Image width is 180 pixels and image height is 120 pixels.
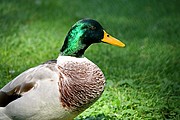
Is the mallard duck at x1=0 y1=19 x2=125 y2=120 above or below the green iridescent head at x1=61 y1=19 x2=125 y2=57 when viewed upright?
below

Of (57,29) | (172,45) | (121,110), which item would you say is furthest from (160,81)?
(57,29)

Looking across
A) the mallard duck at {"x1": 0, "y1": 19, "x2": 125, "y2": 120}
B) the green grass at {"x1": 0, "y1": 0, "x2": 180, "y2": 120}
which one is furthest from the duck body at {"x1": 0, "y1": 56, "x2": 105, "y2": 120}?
the green grass at {"x1": 0, "y1": 0, "x2": 180, "y2": 120}

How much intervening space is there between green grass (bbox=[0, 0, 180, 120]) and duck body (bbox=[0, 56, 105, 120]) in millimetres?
666

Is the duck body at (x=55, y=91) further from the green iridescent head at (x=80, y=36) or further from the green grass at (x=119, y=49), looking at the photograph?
the green grass at (x=119, y=49)

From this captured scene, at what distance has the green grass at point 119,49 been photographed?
16.8 ft

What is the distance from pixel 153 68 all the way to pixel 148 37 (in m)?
1.59

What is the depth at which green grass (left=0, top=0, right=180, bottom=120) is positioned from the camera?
512cm

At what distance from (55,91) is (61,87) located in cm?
6

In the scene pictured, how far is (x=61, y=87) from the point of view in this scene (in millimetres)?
4043

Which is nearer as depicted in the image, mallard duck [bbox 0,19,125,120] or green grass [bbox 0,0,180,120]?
mallard duck [bbox 0,19,125,120]

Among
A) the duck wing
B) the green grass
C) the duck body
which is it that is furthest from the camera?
the green grass

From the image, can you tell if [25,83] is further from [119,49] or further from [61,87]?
[119,49]

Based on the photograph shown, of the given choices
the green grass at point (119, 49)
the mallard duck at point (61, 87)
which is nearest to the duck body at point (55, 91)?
the mallard duck at point (61, 87)

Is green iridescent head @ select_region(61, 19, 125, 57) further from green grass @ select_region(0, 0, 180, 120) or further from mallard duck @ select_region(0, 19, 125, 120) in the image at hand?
→ green grass @ select_region(0, 0, 180, 120)
